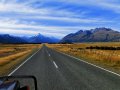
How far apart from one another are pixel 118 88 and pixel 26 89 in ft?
22.6

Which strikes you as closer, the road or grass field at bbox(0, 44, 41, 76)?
the road

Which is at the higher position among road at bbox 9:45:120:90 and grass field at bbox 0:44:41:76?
road at bbox 9:45:120:90

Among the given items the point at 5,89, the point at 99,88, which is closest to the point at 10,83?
the point at 5,89

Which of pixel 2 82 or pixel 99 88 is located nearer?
pixel 2 82

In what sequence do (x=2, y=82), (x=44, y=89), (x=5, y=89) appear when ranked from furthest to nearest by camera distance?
(x=44, y=89), (x=2, y=82), (x=5, y=89)

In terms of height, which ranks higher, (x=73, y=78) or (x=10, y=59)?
(x=73, y=78)

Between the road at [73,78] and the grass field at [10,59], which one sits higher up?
the road at [73,78]

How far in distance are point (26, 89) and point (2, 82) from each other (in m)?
0.43

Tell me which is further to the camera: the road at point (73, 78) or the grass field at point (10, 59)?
the grass field at point (10, 59)

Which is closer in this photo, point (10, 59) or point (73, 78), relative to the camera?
point (73, 78)

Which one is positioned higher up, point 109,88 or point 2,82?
point 2,82

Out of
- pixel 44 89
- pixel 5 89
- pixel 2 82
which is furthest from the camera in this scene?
pixel 44 89

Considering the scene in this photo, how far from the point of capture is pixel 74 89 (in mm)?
10008

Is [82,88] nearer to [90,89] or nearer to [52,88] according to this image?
[90,89]
